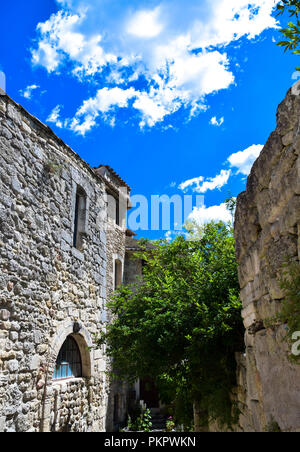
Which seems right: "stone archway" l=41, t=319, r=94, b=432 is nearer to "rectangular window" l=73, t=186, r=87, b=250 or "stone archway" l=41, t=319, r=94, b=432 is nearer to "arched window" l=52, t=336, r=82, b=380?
"arched window" l=52, t=336, r=82, b=380

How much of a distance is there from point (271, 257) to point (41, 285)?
4601 mm

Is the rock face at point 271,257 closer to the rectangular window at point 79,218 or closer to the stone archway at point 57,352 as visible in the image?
the stone archway at point 57,352

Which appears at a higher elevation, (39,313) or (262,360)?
(39,313)

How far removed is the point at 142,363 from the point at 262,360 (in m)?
3.12

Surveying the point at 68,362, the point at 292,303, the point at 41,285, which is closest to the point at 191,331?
the point at 41,285

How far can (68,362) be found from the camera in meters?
7.10

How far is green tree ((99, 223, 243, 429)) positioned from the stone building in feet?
3.85

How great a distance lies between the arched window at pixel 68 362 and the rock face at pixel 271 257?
15.1 ft

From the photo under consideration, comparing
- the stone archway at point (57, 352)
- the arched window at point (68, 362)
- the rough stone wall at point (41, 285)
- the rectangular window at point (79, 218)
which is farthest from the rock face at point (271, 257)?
the rectangular window at point (79, 218)

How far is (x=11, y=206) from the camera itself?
538cm

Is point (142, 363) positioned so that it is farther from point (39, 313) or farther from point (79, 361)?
point (79, 361)

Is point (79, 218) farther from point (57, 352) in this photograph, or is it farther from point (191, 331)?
point (191, 331)
